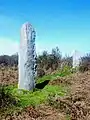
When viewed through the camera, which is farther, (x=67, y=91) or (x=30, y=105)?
(x=67, y=91)

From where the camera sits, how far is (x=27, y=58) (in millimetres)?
13852

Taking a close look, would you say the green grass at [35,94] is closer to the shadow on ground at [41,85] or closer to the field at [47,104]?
the field at [47,104]

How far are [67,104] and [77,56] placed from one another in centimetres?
1534

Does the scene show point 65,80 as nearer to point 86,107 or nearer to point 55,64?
point 86,107

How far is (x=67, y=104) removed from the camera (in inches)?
418

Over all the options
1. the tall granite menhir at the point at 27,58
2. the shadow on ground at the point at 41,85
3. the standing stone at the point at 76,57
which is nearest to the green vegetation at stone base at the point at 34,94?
the shadow on ground at the point at 41,85

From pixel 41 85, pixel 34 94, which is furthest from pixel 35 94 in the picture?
pixel 41 85

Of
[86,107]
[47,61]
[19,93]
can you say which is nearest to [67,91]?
[19,93]

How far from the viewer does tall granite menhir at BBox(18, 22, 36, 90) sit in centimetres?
1367

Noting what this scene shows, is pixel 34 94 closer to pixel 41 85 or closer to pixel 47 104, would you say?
pixel 41 85

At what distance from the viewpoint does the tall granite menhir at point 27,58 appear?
44.9 ft

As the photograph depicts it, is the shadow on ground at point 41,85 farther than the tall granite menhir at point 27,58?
Yes

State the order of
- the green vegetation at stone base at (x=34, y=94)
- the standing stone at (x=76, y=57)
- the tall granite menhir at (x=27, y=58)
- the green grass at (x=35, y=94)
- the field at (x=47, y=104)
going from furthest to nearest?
the standing stone at (x=76, y=57) → the tall granite menhir at (x=27, y=58) → the green grass at (x=35, y=94) → the green vegetation at stone base at (x=34, y=94) → the field at (x=47, y=104)

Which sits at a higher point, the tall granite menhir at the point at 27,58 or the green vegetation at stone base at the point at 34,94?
the tall granite menhir at the point at 27,58
